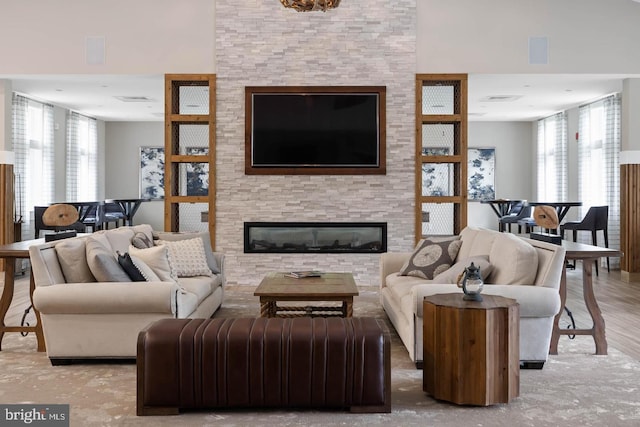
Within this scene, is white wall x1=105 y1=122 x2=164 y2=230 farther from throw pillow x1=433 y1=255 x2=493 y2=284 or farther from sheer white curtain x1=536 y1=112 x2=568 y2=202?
throw pillow x1=433 y1=255 x2=493 y2=284

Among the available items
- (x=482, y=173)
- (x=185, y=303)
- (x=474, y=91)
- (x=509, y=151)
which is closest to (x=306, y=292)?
(x=185, y=303)

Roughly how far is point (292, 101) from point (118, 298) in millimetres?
4209

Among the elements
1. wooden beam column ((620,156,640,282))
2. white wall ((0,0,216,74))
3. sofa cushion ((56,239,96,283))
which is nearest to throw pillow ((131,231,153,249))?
sofa cushion ((56,239,96,283))

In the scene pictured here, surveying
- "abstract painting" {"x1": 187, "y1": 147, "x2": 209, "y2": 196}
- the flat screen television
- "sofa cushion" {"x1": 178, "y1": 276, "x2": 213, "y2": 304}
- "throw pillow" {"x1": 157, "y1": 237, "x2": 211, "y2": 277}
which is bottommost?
"sofa cushion" {"x1": 178, "y1": 276, "x2": 213, "y2": 304}

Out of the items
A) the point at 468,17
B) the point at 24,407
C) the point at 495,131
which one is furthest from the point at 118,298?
the point at 495,131

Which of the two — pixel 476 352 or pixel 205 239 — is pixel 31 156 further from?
pixel 476 352

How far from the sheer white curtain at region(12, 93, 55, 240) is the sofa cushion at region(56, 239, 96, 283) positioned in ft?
17.5

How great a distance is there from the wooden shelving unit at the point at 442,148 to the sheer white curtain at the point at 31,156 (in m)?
5.63

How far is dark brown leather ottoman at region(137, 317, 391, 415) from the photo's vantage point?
313 cm

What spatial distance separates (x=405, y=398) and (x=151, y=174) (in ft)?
36.2

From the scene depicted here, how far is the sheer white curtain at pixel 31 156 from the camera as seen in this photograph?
9211 mm

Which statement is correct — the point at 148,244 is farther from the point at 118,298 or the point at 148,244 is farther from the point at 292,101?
the point at 292,101

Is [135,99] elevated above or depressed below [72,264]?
above

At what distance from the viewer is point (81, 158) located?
1202cm
